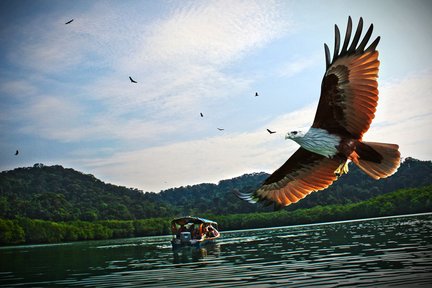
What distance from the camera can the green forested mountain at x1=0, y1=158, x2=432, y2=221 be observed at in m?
88.0

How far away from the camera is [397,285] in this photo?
1101cm

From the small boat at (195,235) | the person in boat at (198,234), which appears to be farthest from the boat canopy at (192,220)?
the person in boat at (198,234)

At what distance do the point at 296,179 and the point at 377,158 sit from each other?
6.49 ft

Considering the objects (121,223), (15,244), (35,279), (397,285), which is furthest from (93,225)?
(397,285)

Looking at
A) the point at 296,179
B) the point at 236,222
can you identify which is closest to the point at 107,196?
the point at 236,222

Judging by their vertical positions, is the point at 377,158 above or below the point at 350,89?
below

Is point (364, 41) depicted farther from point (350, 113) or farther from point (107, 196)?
point (107, 196)

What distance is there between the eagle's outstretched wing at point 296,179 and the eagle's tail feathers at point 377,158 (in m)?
1.11

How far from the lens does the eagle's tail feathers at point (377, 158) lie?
23.9ft

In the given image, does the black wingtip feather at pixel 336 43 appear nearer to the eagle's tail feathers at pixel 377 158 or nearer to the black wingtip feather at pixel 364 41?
the black wingtip feather at pixel 364 41

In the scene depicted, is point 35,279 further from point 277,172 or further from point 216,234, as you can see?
point 216,234

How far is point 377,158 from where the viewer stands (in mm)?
7383

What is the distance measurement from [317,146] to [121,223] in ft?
273

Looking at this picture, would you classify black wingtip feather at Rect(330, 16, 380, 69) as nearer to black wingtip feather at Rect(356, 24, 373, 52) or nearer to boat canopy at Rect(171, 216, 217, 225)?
black wingtip feather at Rect(356, 24, 373, 52)
